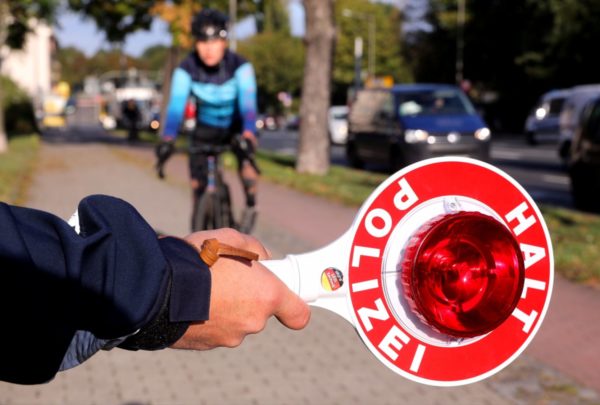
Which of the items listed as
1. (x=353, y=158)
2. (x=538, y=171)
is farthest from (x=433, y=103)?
(x=538, y=171)

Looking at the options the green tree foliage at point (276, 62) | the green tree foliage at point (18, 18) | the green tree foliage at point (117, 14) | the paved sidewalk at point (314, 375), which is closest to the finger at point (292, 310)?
the paved sidewalk at point (314, 375)

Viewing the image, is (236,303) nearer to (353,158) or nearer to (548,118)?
(353,158)

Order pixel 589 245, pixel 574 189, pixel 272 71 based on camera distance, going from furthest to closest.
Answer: pixel 272 71 → pixel 574 189 → pixel 589 245

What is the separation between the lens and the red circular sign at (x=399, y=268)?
5.05ft

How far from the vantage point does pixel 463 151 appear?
18.5 m

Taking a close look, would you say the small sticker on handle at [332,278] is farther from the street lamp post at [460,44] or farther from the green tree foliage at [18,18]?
the street lamp post at [460,44]

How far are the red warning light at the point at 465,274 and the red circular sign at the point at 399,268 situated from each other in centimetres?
4

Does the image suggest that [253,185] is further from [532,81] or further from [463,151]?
[532,81]

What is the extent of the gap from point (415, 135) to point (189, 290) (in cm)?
1780

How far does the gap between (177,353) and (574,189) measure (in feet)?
35.4

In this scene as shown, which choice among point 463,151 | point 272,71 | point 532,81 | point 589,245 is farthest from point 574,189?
point 272,71

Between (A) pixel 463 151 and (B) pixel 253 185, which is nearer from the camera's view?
(B) pixel 253 185

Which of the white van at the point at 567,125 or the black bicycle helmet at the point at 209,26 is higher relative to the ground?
the black bicycle helmet at the point at 209,26

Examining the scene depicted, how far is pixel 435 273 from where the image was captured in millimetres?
1509
